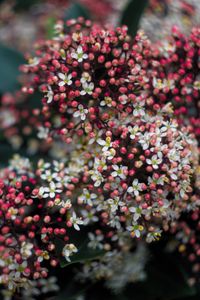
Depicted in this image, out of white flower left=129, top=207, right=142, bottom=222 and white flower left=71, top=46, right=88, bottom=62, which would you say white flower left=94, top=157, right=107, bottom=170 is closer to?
white flower left=129, top=207, right=142, bottom=222

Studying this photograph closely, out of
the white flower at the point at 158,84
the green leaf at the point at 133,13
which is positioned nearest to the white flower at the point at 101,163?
the white flower at the point at 158,84

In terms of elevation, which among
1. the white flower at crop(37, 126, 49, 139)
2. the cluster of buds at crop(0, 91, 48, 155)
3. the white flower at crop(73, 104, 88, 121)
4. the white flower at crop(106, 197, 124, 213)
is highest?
the white flower at crop(73, 104, 88, 121)

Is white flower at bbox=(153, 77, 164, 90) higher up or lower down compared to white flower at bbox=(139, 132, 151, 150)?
higher up

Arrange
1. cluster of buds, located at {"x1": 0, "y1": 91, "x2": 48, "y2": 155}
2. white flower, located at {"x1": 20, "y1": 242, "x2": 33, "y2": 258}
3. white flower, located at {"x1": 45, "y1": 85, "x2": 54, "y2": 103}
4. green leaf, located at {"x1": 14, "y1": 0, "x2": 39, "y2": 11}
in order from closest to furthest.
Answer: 1. white flower, located at {"x1": 20, "y1": 242, "x2": 33, "y2": 258}
2. white flower, located at {"x1": 45, "y1": 85, "x2": 54, "y2": 103}
3. cluster of buds, located at {"x1": 0, "y1": 91, "x2": 48, "y2": 155}
4. green leaf, located at {"x1": 14, "y1": 0, "x2": 39, "y2": 11}

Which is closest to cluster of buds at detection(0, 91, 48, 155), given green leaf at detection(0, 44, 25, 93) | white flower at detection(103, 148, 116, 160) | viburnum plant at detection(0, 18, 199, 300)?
green leaf at detection(0, 44, 25, 93)

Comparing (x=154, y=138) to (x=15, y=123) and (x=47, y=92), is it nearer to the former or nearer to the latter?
(x=47, y=92)

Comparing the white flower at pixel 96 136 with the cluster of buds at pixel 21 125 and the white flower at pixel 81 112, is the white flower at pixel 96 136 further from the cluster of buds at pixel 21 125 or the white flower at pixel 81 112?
the cluster of buds at pixel 21 125

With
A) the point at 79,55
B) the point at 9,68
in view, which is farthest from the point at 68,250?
the point at 9,68
